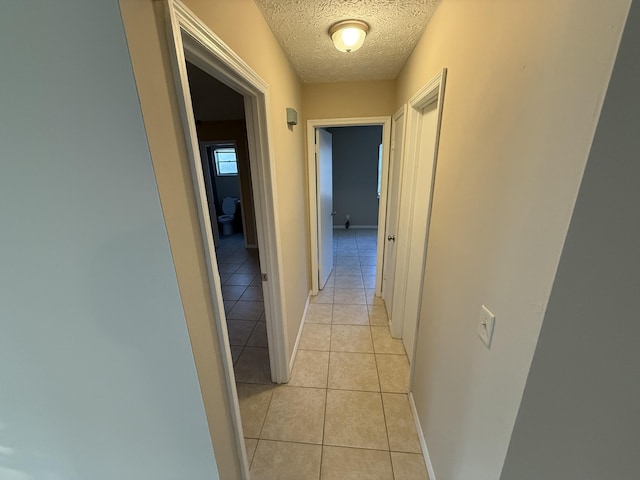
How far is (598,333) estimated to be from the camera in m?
0.59

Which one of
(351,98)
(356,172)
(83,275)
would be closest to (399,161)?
(351,98)

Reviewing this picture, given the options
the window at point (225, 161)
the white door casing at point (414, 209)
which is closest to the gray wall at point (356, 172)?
the window at point (225, 161)

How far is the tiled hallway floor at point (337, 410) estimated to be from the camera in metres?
1.41

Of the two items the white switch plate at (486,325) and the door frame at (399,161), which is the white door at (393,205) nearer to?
the door frame at (399,161)

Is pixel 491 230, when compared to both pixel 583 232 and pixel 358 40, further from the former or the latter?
pixel 358 40

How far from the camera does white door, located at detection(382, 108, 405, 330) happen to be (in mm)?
2285

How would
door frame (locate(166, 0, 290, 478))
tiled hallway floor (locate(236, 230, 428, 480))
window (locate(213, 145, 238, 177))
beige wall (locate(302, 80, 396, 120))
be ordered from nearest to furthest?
1. door frame (locate(166, 0, 290, 478))
2. tiled hallway floor (locate(236, 230, 428, 480))
3. beige wall (locate(302, 80, 396, 120))
4. window (locate(213, 145, 238, 177))

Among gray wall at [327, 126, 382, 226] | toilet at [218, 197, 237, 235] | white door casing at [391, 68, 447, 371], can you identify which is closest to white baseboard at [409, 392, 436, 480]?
white door casing at [391, 68, 447, 371]

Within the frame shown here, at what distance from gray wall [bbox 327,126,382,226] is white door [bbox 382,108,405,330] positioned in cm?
337

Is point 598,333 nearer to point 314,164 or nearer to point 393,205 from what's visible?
point 393,205

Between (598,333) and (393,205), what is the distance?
203cm

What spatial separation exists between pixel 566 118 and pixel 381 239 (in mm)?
2444

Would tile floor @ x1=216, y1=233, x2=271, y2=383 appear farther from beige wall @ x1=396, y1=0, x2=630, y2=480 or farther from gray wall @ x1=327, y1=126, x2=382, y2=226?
gray wall @ x1=327, y1=126, x2=382, y2=226

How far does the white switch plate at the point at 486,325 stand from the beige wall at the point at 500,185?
1.0 inches
